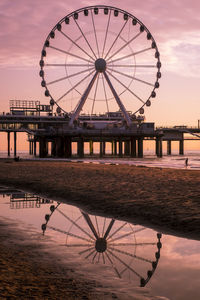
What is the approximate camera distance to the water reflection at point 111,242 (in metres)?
7.37

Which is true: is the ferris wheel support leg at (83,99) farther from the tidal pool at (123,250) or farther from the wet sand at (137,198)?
the tidal pool at (123,250)

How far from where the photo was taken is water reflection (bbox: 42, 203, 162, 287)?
7.37 meters

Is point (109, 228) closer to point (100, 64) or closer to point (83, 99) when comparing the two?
point (100, 64)

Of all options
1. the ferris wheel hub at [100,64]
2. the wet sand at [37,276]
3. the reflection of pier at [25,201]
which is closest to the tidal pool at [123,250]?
the wet sand at [37,276]

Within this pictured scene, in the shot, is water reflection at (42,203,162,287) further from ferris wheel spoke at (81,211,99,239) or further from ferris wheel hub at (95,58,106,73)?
ferris wheel hub at (95,58,106,73)

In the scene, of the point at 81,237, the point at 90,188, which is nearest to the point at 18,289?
the point at 81,237

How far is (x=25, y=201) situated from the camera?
16766mm

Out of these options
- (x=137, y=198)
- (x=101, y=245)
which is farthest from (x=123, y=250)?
(x=137, y=198)

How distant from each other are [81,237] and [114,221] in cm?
231

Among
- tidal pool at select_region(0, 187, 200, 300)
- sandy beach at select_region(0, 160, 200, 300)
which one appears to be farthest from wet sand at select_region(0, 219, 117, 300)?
tidal pool at select_region(0, 187, 200, 300)

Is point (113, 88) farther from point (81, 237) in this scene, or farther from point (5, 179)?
point (81, 237)

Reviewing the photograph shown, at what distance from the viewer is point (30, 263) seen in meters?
7.22

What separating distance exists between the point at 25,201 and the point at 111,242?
7.94 m

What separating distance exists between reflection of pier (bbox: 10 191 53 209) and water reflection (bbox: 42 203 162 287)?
2204 mm
